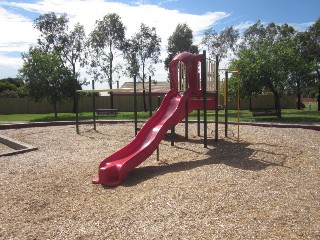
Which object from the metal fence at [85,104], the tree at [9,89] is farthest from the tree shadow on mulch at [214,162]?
the tree at [9,89]

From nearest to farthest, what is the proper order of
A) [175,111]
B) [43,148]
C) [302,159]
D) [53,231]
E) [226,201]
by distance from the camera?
1. [53,231]
2. [226,201]
3. [302,159]
4. [175,111]
5. [43,148]

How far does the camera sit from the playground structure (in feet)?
22.6

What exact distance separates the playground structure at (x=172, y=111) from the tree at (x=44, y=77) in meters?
17.6

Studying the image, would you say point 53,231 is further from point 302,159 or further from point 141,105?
point 141,105

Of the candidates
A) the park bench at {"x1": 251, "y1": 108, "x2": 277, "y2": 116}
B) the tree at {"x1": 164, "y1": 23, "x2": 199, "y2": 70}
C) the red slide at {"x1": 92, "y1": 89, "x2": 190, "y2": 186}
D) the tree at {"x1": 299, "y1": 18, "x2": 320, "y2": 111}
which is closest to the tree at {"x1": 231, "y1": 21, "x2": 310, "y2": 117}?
the park bench at {"x1": 251, "y1": 108, "x2": 277, "y2": 116}

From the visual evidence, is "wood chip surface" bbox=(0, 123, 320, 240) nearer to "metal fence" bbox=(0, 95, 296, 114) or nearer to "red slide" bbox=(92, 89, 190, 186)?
"red slide" bbox=(92, 89, 190, 186)

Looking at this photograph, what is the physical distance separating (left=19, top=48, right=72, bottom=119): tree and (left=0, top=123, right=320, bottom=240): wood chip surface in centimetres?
1781

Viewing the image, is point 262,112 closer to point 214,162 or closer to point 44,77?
point 44,77

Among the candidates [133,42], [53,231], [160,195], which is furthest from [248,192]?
[133,42]

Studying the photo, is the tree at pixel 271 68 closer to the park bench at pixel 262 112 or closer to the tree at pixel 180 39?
the park bench at pixel 262 112

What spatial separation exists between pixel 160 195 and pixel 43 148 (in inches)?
257

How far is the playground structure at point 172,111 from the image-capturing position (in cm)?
689

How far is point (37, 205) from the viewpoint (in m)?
5.55

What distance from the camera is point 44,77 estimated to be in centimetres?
2623
